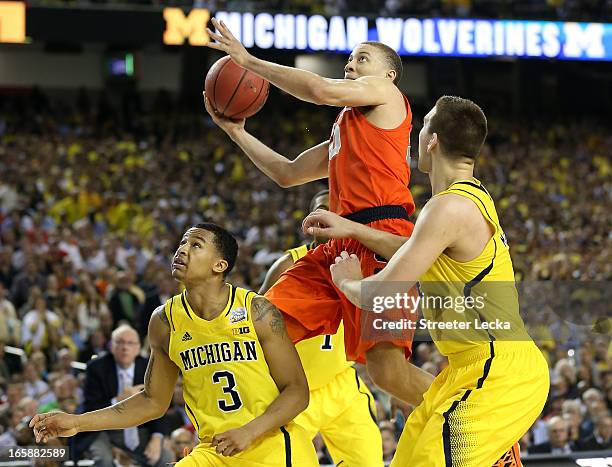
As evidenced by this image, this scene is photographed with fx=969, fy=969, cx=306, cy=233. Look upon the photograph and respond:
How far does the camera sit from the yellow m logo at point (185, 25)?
1555 centimetres

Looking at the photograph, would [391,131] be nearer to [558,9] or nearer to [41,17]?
[41,17]

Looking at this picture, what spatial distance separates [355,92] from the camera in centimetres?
401

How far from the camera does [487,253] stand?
325 centimetres

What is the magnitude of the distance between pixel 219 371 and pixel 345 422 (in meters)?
1.45

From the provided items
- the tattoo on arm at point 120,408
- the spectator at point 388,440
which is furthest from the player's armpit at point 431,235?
the spectator at point 388,440

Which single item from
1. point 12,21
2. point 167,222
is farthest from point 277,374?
point 12,21

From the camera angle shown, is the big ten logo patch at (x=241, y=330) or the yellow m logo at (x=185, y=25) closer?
the big ten logo patch at (x=241, y=330)

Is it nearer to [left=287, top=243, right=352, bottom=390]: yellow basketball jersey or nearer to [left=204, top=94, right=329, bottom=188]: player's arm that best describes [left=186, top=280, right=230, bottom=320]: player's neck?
[left=204, top=94, right=329, bottom=188]: player's arm

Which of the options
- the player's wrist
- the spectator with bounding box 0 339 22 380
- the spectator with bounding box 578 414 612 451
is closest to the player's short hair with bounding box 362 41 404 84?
the player's wrist

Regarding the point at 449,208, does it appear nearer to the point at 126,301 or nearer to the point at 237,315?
the point at 237,315

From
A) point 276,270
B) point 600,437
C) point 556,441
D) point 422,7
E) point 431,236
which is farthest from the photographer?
point 422,7

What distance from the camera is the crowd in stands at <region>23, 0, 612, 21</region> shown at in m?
16.2

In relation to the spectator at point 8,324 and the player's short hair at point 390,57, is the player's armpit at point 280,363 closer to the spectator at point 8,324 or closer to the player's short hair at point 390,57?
the player's short hair at point 390,57

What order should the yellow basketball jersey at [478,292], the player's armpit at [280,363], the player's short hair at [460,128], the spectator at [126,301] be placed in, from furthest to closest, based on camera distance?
the spectator at [126,301], the player's armpit at [280,363], the player's short hair at [460,128], the yellow basketball jersey at [478,292]
